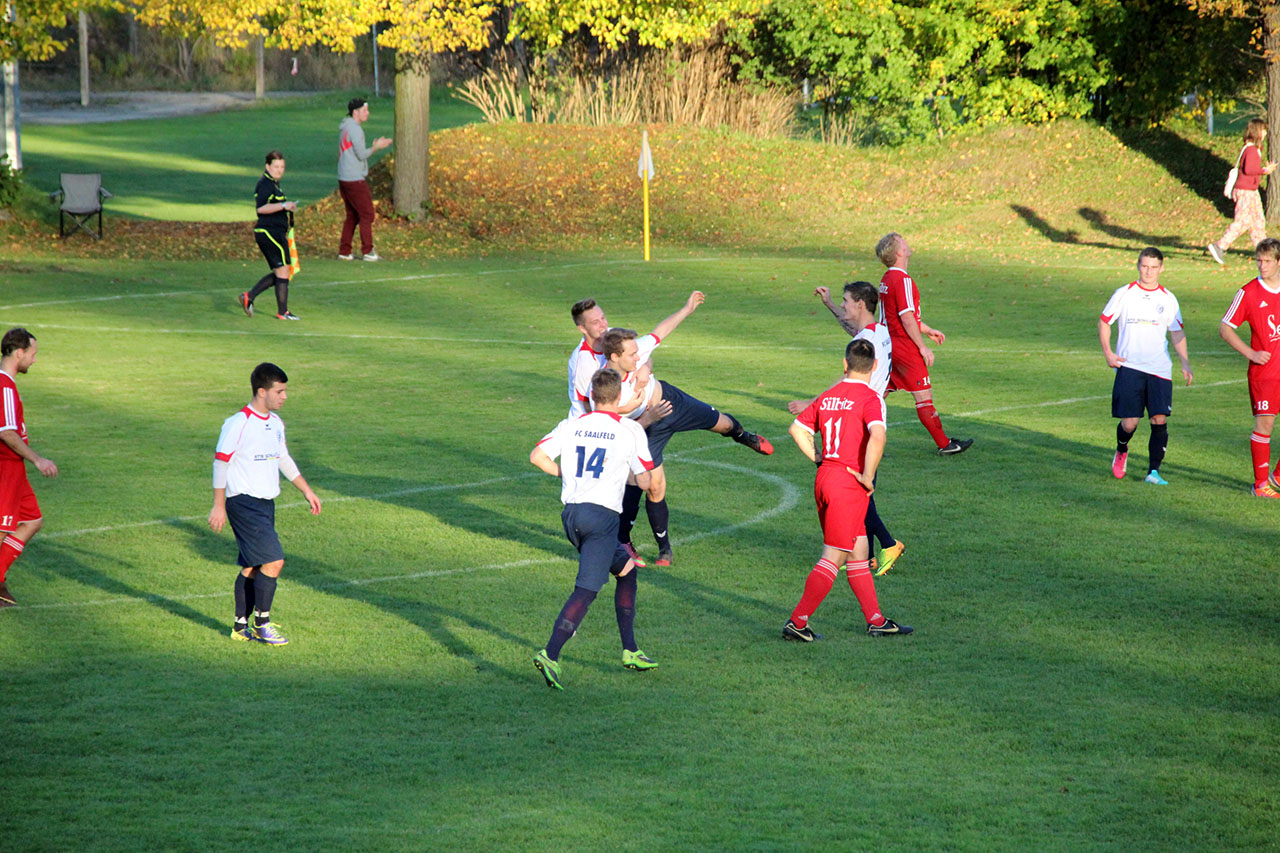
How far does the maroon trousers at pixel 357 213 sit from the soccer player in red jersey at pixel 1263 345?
16025 mm

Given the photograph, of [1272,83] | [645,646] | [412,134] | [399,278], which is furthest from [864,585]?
[1272,83]

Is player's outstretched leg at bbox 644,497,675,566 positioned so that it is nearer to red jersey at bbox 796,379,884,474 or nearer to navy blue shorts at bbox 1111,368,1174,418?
red jersey at bbox 796,379,884,474

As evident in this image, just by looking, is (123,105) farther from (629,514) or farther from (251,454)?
(251,454)

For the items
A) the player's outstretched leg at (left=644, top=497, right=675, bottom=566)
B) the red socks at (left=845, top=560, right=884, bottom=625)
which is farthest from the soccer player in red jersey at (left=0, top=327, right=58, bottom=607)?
the red socks at (left=845, top=560, right=884, bottom=625)

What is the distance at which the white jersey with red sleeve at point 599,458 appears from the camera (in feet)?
21.8

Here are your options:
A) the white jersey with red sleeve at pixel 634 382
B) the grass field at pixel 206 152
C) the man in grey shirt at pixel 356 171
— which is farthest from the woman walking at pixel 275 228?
the grass field at pixel 206 152

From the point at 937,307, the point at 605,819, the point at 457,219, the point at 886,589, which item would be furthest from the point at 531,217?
the point at 605,819

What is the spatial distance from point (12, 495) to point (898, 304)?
22.4 feet

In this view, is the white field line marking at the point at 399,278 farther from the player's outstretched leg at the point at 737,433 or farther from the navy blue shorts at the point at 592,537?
the navy blue shorts at the point at 592,537

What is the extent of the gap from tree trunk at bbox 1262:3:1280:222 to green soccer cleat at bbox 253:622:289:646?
76.8ft

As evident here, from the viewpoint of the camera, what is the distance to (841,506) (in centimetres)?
720

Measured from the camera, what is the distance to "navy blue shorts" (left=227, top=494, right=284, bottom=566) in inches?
284

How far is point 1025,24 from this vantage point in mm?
32125

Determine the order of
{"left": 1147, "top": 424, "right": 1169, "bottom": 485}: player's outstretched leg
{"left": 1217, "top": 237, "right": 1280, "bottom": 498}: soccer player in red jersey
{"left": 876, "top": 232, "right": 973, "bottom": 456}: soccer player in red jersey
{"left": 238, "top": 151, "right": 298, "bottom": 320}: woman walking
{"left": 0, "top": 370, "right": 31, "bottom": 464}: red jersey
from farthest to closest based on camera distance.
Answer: {"left": 238, "top": 151, "right": 298, "bottom": 320}: woman walking < {"left": 876, "top": 232, "right": 973, "bottom": 456}: soccer player in red jersey < {"left": 1147, "top": 424, "right": 1169, "bottom": 485}: player's outstretched leg < {"left": 1217, "top": 237, "right": 1280, "bottom": 498}: soccer player in red jersey < {"left": 0, "top": 370, "right": 31, "bottom": 464}: red jersey
